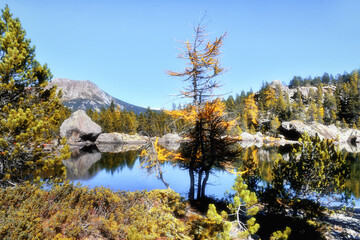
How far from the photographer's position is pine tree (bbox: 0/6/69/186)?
7629mm

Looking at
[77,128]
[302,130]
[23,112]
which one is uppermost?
[23,112]

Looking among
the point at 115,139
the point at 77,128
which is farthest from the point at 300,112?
the point at 77,128

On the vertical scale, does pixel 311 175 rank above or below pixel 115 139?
above

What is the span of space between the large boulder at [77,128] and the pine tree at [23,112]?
47502 mm

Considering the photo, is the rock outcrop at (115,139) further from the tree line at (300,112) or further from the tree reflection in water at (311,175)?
the tree reflection in water at (311,175)

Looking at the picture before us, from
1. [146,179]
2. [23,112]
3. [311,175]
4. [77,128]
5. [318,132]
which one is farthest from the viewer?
[318,132]

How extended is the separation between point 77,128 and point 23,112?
49.5m

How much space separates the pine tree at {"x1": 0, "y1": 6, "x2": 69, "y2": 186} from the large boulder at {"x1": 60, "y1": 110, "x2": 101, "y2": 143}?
156 ft

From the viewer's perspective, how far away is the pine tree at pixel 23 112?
7.63 metres

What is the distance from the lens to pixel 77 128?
170 feet

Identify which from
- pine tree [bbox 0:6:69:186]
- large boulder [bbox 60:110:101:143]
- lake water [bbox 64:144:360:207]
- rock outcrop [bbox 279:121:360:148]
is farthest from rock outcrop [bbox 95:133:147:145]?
pine tree [bbox 0:6:69:186]

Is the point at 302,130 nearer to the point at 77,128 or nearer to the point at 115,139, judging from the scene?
the point at 115,139

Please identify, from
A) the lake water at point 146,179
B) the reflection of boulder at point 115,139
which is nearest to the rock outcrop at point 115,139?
the reflection of boulder at point 115,139

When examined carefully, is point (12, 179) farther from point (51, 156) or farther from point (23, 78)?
point (23, 78)
